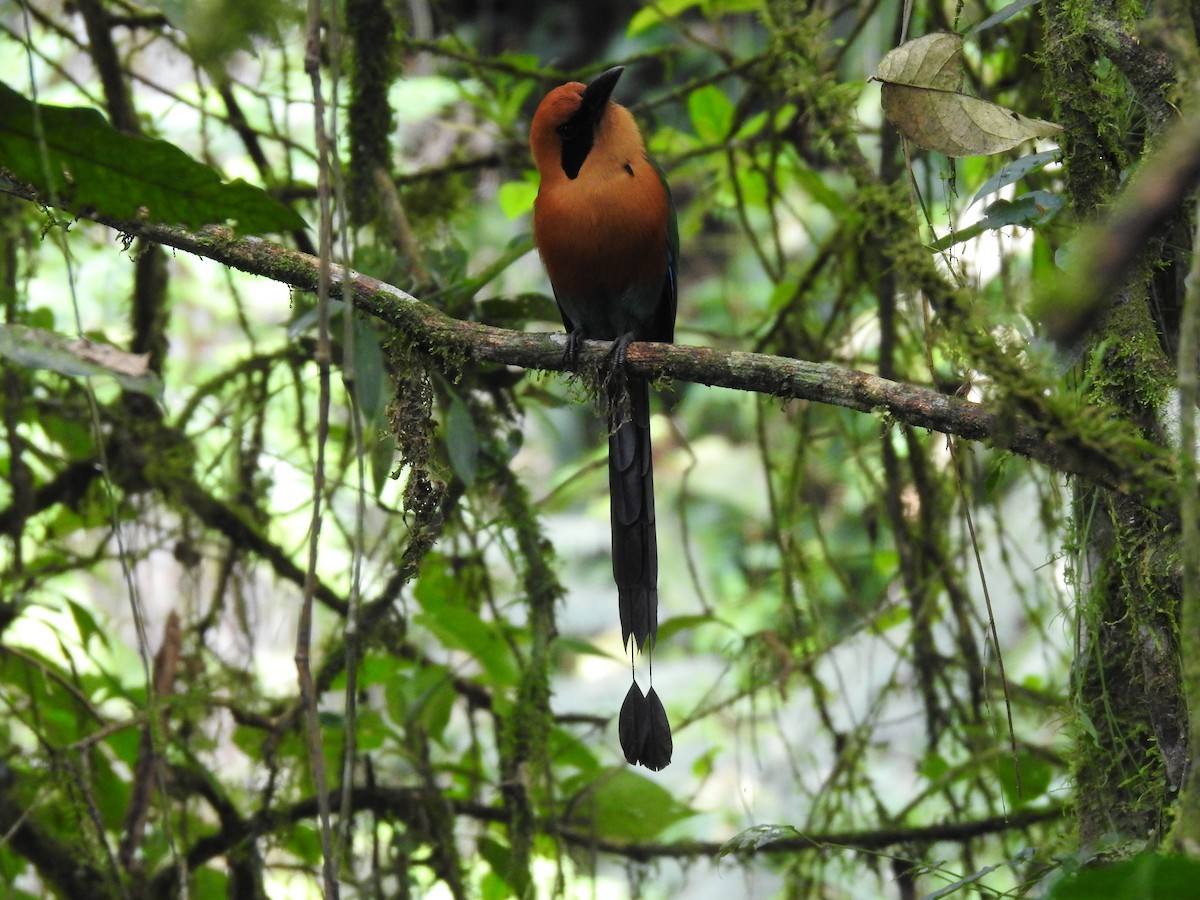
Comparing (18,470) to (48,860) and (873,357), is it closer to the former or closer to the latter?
(48,860)

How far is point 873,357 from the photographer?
327cm

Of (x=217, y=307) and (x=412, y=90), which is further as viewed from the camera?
(x=217, y=307)

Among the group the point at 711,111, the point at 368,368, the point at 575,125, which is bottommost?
the point at 368,368

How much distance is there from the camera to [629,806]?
2.68 meters

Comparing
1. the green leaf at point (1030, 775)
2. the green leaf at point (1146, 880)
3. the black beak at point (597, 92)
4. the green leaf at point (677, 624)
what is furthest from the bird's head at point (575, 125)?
the green leaf at point (1146, 880)

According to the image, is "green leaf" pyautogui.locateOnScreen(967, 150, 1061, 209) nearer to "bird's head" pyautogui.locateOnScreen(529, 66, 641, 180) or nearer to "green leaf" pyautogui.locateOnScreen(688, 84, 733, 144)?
"bird's head" pyautogui.locateOnScreen(529, 66, 641, 180)

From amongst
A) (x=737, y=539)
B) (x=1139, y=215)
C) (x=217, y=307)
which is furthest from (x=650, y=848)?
(x=737, y=539)

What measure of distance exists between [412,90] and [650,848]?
235 centimetres

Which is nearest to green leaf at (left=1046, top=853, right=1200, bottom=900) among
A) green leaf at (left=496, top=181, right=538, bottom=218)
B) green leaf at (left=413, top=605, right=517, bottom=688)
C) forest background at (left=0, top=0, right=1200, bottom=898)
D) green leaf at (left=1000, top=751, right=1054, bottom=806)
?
forest background at (left=0, top=0, right=1200, bottom=898)

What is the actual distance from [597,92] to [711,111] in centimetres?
48

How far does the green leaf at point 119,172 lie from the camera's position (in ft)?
4.13

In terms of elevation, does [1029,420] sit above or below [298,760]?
below

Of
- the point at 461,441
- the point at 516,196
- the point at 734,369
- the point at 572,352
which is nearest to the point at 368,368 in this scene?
the point at 461,441

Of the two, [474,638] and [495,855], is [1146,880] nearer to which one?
[474,638]
